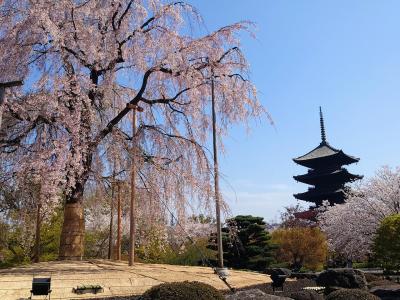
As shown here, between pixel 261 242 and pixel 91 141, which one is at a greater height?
pixel 91 141

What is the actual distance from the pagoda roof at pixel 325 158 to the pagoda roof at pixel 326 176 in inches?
52.1

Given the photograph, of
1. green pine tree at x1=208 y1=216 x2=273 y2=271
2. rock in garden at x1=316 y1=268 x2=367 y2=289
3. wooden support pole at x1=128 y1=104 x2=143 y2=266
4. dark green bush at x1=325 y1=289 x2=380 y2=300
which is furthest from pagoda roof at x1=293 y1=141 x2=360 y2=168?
dark green bush at x1=325 y1=289 x2=380 y2=300

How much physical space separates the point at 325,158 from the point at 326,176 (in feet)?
9.14

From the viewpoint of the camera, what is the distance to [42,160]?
13531mm

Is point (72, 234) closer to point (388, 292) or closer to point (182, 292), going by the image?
point (182, 292)

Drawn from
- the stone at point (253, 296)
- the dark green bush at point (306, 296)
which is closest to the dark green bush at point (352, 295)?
the dark green bush at point (306, 296)

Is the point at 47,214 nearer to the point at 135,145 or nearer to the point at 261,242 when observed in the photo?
the point at 135,145

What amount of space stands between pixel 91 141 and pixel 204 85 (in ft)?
15.5

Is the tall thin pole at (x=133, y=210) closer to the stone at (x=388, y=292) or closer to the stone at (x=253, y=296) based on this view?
the stone at (x=253, y=296)

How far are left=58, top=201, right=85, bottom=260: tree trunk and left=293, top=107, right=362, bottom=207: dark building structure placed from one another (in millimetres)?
45983

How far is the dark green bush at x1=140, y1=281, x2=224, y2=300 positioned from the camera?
8.07 m

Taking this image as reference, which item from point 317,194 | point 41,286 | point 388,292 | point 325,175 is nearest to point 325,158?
point 325,175

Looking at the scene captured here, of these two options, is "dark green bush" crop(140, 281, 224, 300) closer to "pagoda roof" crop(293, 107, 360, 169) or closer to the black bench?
the black bench

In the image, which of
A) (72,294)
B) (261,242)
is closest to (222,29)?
(72,294)
